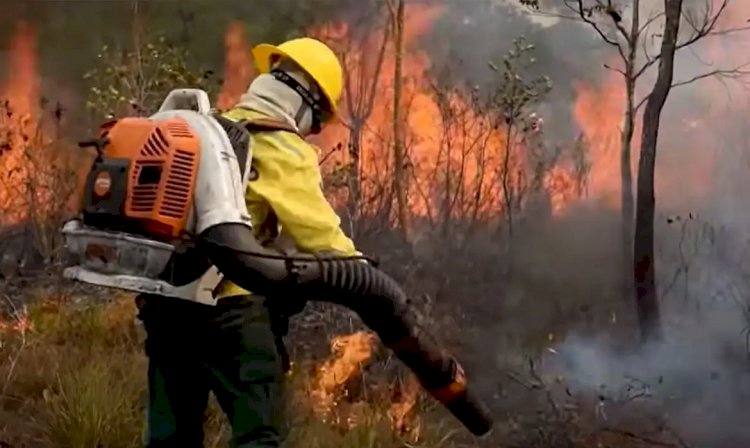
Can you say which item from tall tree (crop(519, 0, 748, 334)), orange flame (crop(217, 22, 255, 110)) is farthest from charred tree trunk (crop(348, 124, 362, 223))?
tall tree (crop(519, 0, 748, 334))

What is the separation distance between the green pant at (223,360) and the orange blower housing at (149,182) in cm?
27

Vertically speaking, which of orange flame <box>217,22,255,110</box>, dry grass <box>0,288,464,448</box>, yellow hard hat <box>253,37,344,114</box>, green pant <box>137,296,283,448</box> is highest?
orange flame <box>217,22,255,110</box>

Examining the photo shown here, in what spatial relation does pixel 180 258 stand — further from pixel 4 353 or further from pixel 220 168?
pixel 4 353

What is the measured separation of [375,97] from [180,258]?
8.86 ft

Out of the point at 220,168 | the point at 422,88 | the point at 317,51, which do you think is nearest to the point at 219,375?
the point at 220,168

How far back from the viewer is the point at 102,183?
2.05 m

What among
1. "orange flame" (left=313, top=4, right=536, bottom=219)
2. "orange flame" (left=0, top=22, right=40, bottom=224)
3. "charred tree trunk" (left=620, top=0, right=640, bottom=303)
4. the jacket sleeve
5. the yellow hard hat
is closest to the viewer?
the jacket sleeve

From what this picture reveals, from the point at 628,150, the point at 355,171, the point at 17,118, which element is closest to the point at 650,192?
the point at 628,150

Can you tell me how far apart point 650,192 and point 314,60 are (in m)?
2.12

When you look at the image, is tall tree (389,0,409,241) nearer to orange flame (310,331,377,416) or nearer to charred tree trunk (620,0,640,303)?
orange flame (310,331,377,416)

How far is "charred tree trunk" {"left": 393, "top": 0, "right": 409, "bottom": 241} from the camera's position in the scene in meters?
4.57

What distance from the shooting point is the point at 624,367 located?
391cm

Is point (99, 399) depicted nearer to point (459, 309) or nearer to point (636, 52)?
point (459, 309)

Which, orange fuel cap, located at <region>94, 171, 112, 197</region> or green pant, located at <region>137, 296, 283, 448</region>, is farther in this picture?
green pant, located at <region>137, 296, 283, 448</region>
